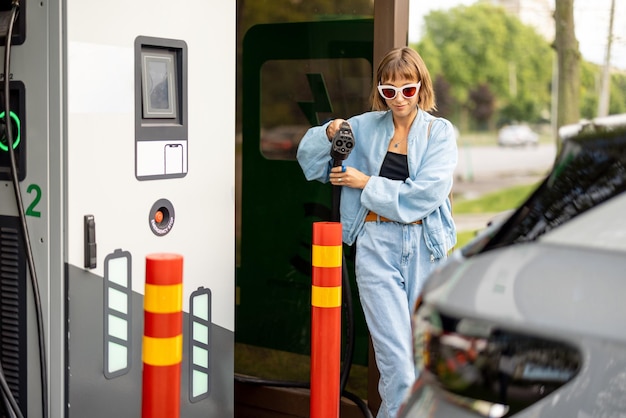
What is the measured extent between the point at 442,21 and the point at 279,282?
26789mm

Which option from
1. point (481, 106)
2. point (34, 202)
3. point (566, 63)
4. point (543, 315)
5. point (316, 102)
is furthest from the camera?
point (481, 106)

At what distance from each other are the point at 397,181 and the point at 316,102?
122 centimetres

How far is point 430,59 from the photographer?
30781 millimetres

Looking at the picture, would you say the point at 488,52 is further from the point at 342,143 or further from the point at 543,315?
the point at 543,315

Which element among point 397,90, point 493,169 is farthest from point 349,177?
point 493,169

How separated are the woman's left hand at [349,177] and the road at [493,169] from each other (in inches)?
475

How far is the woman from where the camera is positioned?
4207 millimetres

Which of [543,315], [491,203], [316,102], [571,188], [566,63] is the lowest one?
[491,203]

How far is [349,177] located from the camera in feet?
14.0

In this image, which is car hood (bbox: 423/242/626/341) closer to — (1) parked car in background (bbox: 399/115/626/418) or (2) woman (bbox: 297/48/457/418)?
(1) parked car in background (bbox: 399/115/626/418)

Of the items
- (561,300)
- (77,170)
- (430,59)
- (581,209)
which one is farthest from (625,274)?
(430,59)

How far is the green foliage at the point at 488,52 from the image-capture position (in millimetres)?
31078

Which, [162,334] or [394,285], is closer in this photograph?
[162,334]

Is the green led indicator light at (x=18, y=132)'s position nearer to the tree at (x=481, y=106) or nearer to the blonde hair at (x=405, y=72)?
the blonde hair at (x=405, y=72)
